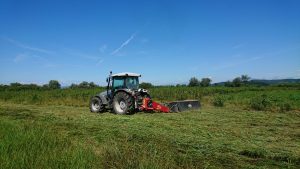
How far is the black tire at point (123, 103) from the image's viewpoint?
13734 millimetres

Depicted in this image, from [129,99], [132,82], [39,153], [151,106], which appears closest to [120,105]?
[129,99]

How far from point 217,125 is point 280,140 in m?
2.60

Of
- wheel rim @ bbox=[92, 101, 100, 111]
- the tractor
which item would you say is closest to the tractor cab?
the tractor

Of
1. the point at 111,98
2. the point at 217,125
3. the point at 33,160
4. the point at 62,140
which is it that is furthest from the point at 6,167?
the point at 111,98

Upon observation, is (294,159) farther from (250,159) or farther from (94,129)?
(94,129)

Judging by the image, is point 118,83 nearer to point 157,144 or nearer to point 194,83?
point 157,144

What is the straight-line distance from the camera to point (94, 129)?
31.2 ft

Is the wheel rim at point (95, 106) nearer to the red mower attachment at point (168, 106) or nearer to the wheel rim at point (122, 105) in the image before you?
the wheel rim at point (122, 105)

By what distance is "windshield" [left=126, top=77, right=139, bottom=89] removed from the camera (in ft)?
47.3

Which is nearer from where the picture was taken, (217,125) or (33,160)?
(33,160)

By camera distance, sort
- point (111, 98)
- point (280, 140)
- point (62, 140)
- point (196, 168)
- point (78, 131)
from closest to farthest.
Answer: point (196, 168) < point (62, 140) < point (280, 140) < point (78, 131) < point (111, 98)

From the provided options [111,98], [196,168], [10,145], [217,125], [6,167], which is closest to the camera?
[6,167]

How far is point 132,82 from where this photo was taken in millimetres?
14570

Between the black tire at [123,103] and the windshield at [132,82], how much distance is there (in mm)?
603
